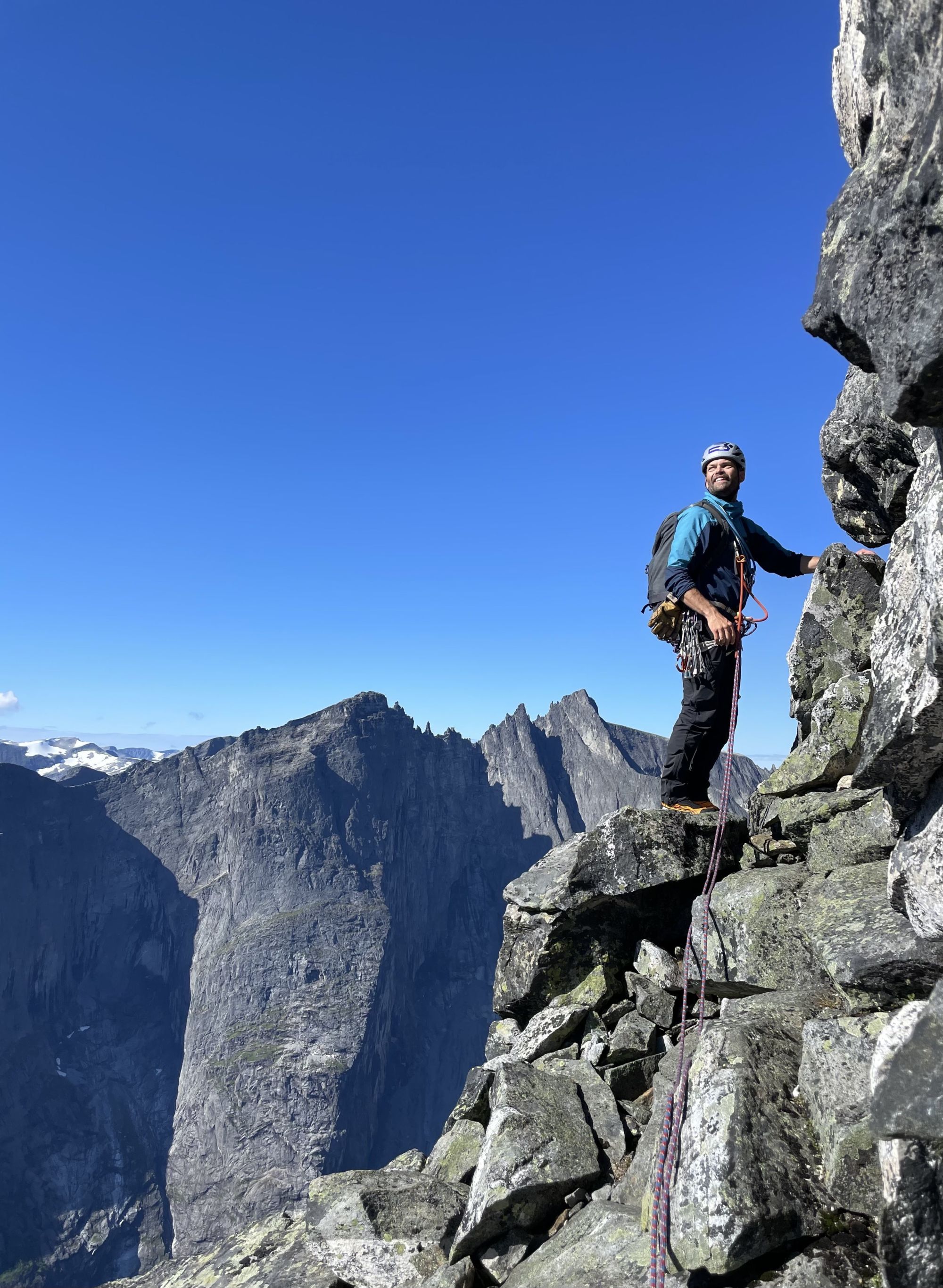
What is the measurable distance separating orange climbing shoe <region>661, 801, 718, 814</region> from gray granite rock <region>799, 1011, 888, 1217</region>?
4904 mm

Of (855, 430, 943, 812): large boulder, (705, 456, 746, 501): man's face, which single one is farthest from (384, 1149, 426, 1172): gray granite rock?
(705, 456, 746, 501): man's face

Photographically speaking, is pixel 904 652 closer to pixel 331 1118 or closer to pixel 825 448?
pixel 825 448

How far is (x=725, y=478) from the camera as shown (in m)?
10.1

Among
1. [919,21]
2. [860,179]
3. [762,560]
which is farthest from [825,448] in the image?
[919,21]

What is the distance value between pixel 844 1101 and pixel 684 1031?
9.09 ft

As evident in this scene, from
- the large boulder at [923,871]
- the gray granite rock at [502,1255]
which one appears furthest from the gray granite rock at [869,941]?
the gray granite rock at [502,1255]

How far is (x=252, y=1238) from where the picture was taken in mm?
8648

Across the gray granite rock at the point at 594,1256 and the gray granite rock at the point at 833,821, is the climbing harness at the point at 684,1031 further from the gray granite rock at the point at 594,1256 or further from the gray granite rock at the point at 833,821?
the gray granite rock at the point at 833,821

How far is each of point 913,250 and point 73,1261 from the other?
760 feet

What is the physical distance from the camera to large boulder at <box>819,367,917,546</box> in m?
8.58

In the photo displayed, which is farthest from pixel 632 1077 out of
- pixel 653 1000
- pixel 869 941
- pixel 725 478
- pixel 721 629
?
pixel 725 478

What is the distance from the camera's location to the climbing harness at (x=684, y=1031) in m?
5.10

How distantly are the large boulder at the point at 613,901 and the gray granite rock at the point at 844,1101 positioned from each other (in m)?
4.22

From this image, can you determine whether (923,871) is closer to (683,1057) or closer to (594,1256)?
(683,1057)
